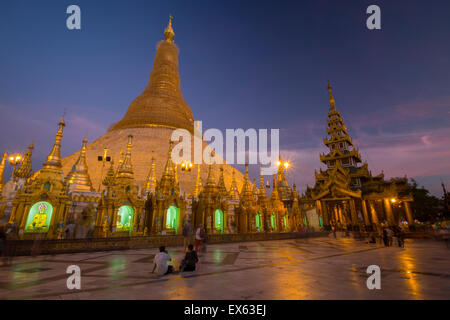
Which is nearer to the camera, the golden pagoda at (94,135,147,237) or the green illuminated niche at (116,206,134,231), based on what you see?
the golden pagoda at (94,135,147,237)

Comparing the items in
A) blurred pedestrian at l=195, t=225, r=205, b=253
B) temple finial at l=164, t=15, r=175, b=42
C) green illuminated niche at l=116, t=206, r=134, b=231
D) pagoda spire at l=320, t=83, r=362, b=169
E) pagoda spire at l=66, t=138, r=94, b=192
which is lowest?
blurred pedestrian at l=195, t=225, r=205, b=253

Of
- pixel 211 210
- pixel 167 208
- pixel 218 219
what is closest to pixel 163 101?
pixel 218 219

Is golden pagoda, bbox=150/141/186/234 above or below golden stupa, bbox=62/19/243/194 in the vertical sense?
below

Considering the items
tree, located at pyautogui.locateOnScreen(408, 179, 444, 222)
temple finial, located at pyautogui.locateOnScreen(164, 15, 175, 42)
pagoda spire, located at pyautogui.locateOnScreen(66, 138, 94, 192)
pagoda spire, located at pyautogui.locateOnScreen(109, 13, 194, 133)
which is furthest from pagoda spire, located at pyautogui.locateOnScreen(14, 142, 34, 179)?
tree, located at pyautogui.locateOnScreen(408, 179, 444, 222)

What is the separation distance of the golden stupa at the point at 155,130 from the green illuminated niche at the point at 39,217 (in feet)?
52.1

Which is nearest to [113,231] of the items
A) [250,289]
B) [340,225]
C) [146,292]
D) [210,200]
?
[210,200]

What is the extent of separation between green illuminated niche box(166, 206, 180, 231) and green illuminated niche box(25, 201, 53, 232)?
8294 millimetres

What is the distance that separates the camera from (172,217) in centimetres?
1956

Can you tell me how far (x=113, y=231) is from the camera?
15.5 meters

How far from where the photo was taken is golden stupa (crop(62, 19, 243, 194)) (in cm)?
3641

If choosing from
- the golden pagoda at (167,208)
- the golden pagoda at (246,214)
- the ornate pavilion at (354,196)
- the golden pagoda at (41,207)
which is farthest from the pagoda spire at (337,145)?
the golden pagoda at (41,207)

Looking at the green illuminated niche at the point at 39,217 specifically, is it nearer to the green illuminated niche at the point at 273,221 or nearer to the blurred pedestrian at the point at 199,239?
the blurred pedestrian at the point at 199,239

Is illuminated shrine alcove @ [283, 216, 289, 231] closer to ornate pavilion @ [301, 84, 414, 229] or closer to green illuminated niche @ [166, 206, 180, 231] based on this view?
ornate pavilion @ [301, 84, 414, 229]
